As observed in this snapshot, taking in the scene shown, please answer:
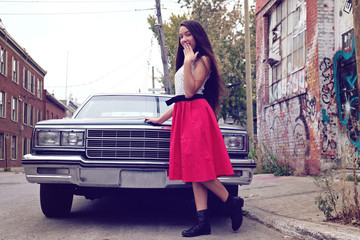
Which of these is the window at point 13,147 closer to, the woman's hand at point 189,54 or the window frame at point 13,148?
the window frame at point 13,148

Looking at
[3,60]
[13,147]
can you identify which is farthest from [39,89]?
[3,60]

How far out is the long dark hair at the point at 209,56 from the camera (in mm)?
3816

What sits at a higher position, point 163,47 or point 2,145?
point 163,47

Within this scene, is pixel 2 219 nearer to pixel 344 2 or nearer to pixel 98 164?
pixel 98 164

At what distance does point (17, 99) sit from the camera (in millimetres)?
29312

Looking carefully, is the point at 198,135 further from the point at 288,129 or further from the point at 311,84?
the point at 288,129

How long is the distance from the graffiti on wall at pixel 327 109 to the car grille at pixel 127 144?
5.51 metres

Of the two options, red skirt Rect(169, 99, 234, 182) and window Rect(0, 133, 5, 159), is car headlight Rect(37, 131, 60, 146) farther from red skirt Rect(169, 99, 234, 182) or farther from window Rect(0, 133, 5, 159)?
window Rect(0, 133, 5, 159)

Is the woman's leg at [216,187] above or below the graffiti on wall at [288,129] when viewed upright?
below

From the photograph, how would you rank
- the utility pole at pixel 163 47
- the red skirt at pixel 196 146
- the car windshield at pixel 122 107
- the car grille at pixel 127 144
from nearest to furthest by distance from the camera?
the red skirt at pixel 196 146 → the car grille at pixel 127 144 → the car windshield at pixel 122 107 → the utility pole at pixel 163 47

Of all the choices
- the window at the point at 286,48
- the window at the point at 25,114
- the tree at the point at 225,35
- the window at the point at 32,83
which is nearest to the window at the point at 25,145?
the window at the point at 25,114

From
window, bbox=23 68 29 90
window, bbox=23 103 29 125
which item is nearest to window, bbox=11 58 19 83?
window, bbox=23 68 29 90

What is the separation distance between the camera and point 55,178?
3.85 metres

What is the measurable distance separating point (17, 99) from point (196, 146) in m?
28.1
